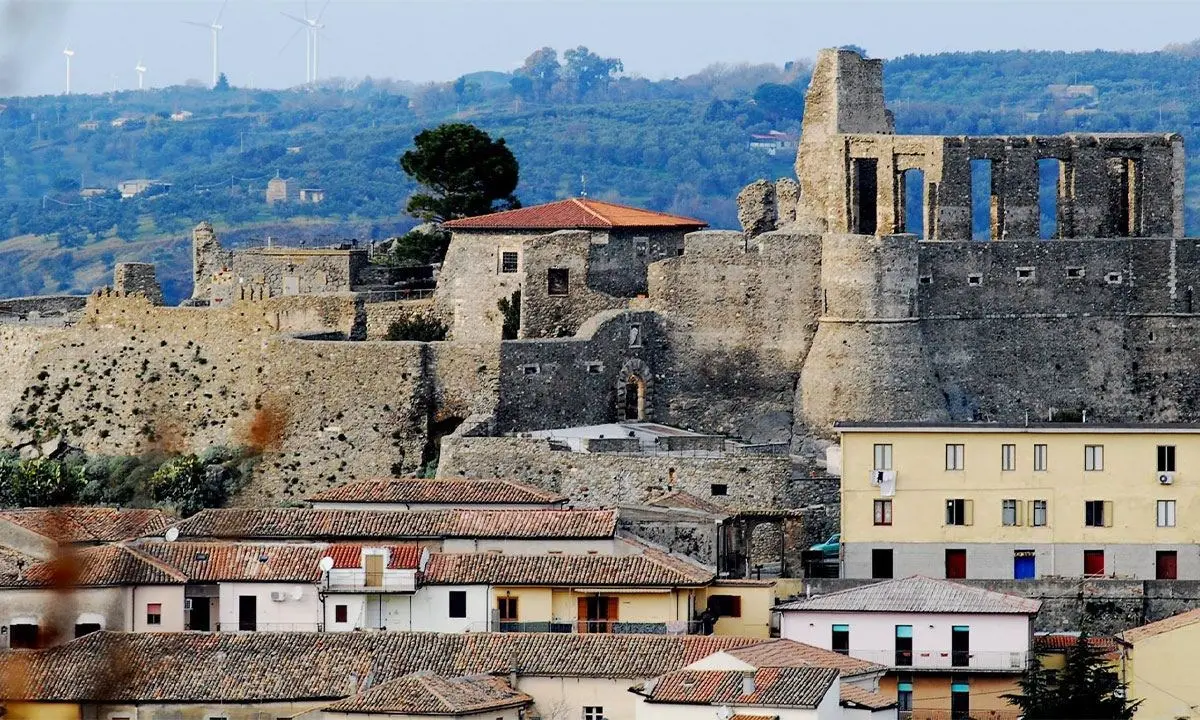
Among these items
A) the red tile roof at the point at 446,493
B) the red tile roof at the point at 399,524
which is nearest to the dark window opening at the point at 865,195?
the red tile roof at the point at 446,493

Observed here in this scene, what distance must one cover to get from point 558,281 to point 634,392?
2469 millimetres

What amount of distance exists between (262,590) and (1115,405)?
58.7ft

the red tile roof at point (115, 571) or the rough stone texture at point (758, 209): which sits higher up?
the rough stone texture at point (758, 209)

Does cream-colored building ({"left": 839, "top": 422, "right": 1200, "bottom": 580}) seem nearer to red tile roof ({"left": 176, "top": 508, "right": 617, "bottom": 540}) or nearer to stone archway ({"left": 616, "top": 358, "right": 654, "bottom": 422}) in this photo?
red tile roof ({"left": 176, "top": 508, "right": 617, "bottom": 540})

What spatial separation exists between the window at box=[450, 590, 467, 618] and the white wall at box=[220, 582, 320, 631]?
210cm

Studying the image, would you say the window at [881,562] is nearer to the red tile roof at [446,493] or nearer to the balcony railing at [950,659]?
the red tile roof at [446,493]

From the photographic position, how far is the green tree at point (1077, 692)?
43875 millimetres

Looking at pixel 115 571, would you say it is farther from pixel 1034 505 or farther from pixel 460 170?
pixel 460 170

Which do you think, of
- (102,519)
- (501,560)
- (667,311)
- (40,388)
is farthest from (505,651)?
(40,388)

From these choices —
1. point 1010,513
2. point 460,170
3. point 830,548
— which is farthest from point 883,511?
point 460,170

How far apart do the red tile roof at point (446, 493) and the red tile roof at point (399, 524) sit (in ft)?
2.42

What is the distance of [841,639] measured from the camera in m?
49.2

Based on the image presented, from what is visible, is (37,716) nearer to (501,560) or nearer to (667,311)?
(501,560)

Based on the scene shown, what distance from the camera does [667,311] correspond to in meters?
59.9
